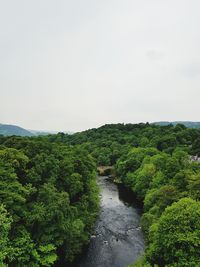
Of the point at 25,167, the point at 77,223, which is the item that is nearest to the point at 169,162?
the point at 77,223

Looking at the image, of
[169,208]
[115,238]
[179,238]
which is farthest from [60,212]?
[115,238]

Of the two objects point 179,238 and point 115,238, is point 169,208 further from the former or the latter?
point 115,238

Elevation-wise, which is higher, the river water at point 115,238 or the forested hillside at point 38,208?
the forested hillside at point 38,208

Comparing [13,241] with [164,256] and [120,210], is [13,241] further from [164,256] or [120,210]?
[120,210]

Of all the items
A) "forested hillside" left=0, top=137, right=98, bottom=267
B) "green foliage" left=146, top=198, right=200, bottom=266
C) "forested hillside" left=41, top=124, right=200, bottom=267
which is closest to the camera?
"green foliage" left=146, top=198, right=200, bottom=266

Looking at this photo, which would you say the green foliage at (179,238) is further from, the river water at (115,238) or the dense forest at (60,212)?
the river water at (115,238)

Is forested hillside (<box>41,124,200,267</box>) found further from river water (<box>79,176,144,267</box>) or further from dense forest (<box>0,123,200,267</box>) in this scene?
river water (<box>79,176,144,267</box>)

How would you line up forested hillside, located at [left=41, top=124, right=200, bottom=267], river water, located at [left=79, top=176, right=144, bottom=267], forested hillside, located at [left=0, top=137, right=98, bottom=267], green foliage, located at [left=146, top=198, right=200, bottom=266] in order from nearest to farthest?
green foliage, located at [left=146, top=198, right=200, bottom=266] < forested hillside, located at [left=41, top=124, right=200, bottom=267] < forested hillside, located at [left=0, top=137, right=98, bottom=267] < river water, located at [left=79, top=176, right=144, bottom=267]

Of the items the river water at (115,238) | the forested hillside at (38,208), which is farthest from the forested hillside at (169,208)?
the forested hillside at (38,208)

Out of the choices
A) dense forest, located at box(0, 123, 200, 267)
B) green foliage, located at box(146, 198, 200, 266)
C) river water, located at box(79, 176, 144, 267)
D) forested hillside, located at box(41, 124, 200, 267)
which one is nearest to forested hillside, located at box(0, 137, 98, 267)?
dense forest, located at box(0, 123, 200, 267)
